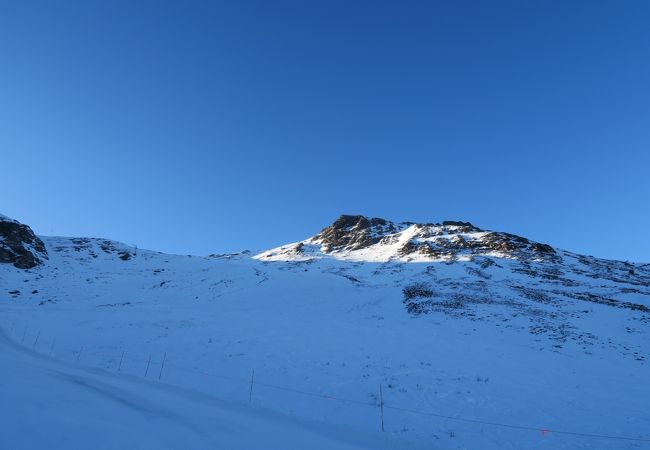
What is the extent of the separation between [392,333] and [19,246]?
5541 cm

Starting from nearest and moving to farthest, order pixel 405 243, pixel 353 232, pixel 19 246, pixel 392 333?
pixel 392 333, pixel 19 246, pixel 405 243, pixel 353 232

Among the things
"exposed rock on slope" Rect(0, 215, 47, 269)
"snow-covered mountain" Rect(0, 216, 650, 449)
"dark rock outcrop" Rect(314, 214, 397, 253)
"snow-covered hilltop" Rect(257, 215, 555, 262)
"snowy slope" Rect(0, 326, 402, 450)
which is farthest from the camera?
"dark rock outcrop" Rect(314, 214, 397, 253)

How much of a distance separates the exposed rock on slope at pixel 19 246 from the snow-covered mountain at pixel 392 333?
15.9 inches

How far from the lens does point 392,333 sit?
2692 cm

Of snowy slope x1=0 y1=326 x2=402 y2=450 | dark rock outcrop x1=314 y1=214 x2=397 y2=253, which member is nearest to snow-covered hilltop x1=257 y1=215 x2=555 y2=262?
dark rock outcrop x1=314 y1=214 x2=397 y2=253

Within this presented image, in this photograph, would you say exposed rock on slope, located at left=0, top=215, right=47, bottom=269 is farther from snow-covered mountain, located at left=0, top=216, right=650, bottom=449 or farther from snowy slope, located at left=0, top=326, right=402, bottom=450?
snowy slope, located at left=0, top=326, right=402, bottom=450

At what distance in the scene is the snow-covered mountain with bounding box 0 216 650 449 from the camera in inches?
554

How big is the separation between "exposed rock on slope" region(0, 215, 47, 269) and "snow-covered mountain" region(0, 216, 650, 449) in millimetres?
404

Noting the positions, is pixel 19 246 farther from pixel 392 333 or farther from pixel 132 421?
pixel 132 421

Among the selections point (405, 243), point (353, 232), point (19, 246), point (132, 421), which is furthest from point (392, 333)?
point (353, 232)

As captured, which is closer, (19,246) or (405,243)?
(19,246)

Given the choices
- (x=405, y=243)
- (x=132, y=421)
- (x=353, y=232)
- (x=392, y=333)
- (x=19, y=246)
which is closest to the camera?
(x=132, y=421)

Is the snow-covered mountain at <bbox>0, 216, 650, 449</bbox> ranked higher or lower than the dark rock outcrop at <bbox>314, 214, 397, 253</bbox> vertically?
lower

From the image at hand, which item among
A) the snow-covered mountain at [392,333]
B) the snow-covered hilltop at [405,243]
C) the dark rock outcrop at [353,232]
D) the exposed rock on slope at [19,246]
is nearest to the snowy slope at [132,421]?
the snow-covered mountain at [392,333]
